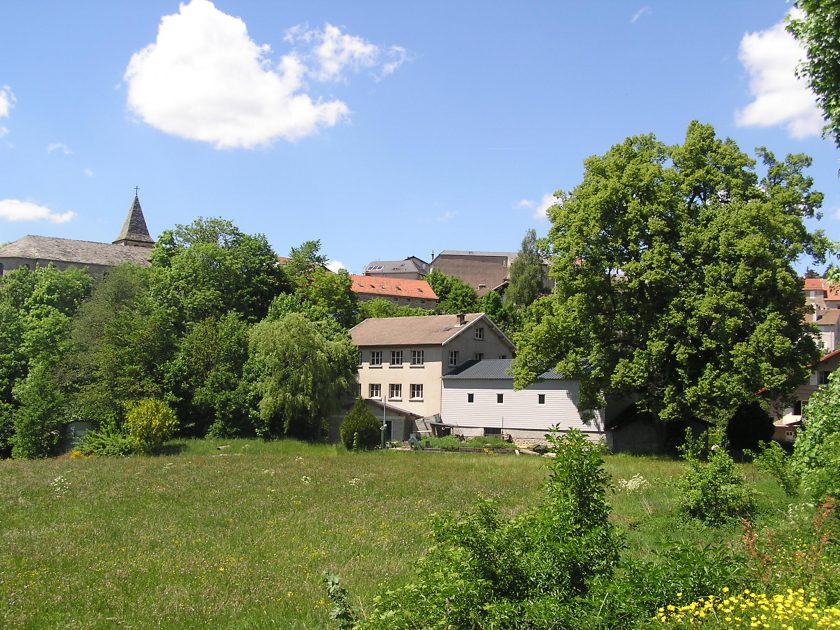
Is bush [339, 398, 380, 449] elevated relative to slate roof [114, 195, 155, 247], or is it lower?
lower

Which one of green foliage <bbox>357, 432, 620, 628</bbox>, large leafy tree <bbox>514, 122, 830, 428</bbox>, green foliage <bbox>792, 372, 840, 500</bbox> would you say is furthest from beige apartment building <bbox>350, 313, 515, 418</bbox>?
green foliage <bbox>357, 432, 620, 628</bbox>

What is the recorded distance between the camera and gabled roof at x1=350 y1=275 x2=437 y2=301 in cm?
11519

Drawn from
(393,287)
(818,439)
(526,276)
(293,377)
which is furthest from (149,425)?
(393,287)

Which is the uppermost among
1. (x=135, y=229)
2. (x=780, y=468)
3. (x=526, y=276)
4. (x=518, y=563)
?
(x=135, y=229)

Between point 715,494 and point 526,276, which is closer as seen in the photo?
point 715,494

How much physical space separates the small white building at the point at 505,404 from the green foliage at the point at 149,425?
2004 centimetres

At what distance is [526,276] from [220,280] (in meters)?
34.9

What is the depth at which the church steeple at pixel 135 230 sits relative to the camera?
381ft

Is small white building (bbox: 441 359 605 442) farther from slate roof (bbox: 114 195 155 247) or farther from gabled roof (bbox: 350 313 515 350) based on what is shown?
slate roof (bbox: 114 195 155 247)

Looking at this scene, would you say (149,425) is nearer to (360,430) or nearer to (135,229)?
(360,430)

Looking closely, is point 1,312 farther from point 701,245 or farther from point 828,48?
point 828,48

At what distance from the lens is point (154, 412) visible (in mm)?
39812

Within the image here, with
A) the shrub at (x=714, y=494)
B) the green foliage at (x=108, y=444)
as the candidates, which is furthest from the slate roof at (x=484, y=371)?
the shrub at (x=714, y=494)

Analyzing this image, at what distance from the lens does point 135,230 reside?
11731cm
